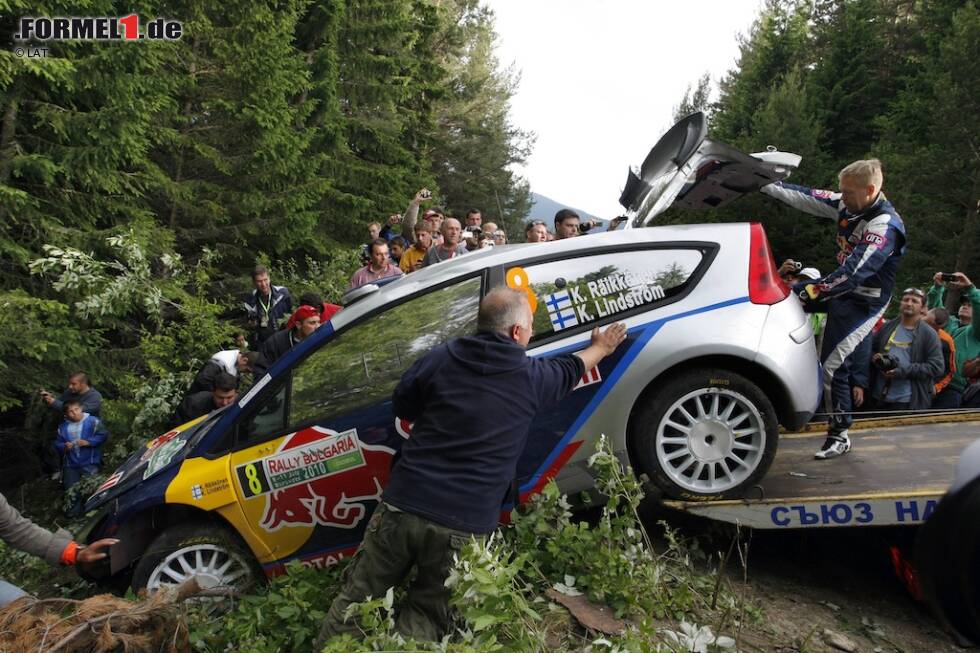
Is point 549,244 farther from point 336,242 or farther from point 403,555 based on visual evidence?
point 336,242

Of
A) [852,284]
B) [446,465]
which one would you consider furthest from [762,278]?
[446,465]

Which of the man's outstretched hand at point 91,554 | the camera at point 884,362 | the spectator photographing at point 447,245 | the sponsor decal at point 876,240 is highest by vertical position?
the spectator photographing at point 447,245

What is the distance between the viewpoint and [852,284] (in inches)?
149

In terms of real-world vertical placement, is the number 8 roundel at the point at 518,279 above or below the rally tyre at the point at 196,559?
above

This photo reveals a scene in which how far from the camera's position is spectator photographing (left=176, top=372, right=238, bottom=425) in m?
5.26

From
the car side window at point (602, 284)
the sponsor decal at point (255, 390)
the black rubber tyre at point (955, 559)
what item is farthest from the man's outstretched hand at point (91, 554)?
the black rubber tyre at point (955, 559)

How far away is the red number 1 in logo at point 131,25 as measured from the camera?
779 cm

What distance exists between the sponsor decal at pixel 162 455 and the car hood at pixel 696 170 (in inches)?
128

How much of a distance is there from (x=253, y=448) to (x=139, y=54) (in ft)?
22.0

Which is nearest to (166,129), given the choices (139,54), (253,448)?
(139,54)

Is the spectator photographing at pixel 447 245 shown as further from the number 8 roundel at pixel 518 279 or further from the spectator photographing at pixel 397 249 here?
the number 8 roundel at pixel 518 279

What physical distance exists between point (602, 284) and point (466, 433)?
1.43 meters

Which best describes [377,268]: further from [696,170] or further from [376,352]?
[696,170]

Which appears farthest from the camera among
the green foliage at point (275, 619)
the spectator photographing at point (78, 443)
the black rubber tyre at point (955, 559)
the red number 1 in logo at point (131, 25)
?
the red number 1 in logo at point (131, 25)
